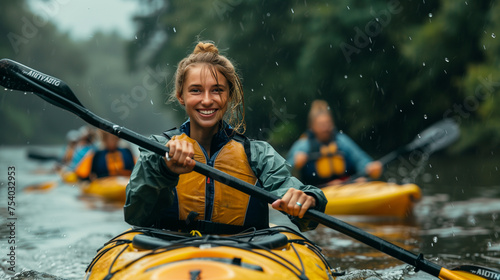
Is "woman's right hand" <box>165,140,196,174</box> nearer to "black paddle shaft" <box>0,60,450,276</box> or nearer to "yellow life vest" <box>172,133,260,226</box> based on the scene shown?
"black paddle shaft" <box>0,60,450,276</box>

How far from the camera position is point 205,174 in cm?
264

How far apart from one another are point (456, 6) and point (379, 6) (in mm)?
2083

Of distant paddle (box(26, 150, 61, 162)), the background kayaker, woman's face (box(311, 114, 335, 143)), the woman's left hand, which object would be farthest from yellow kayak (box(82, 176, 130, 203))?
distant paddle (box(26, 150, 61, 162))

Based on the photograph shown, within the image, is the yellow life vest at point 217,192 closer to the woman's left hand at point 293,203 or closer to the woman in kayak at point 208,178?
the woman in kayak at point 208,178

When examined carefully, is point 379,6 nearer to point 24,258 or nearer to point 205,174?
point 24,258

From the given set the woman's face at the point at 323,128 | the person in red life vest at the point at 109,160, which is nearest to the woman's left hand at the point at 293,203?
the woman's face at the point at 323,128

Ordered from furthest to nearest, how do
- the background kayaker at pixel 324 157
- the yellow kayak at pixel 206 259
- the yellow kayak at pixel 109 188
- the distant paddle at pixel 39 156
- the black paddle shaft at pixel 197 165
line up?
the distant paddle at pixel 39 156 < the yellow kayak at pixel 109 188 < the background kayaker at pixel 324 157 < the black paddle shaft at pixel 197 165 < the yellow kayak at pixel 206 259

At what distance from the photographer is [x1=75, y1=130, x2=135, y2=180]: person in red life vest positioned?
8539 millimetres

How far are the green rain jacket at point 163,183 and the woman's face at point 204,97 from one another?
130 mm

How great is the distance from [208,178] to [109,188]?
5.80 metres

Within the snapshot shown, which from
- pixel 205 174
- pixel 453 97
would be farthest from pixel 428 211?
pixel 453 97

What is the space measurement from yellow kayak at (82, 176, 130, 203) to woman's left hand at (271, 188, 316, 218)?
593 cm

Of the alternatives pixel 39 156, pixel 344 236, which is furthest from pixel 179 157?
pixel 39 156

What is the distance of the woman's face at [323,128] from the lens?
6961 mm
